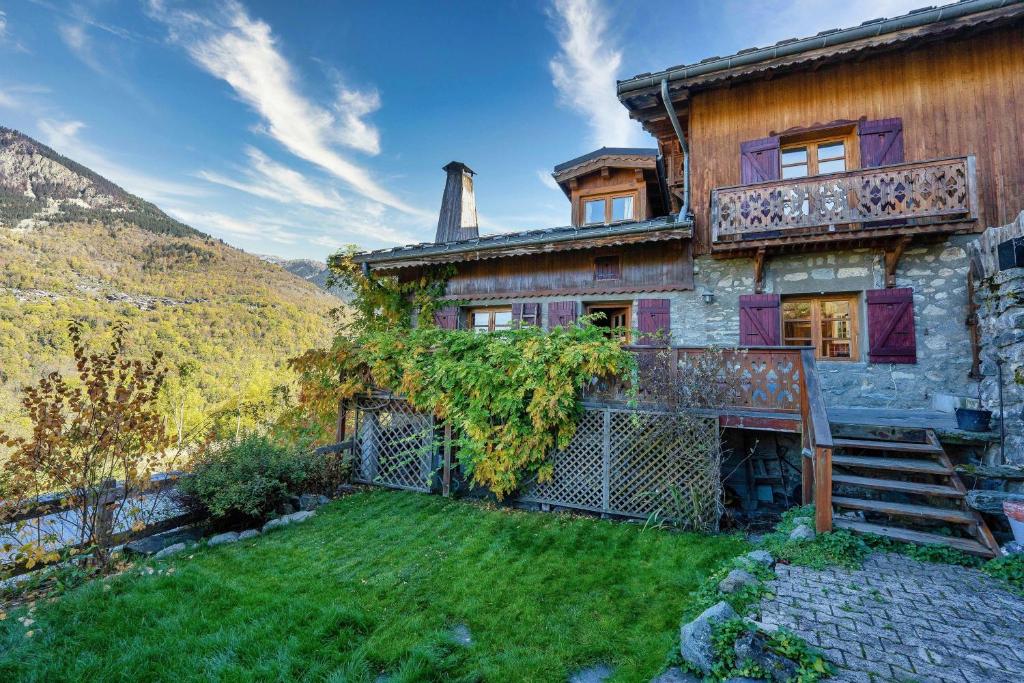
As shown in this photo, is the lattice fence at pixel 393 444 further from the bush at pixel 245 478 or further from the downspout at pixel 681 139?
the downspout at pixel 681 139

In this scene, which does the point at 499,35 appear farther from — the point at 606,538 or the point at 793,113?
the point at 606,538

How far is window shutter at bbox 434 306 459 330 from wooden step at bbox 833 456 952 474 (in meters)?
7.37

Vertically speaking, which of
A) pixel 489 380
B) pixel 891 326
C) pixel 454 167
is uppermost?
pixel 454 167

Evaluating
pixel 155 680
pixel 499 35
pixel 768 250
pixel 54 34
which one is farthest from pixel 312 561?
pixel 54 34

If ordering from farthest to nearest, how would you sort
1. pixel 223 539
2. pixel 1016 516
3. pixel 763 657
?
1. pixel 223 539
2. pixel 1016 516
3. pixel 763 657

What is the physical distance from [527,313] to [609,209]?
344 centimetres

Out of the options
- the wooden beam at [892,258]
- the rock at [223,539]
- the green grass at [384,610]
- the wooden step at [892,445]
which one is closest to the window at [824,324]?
the wooden beam at [892,258]

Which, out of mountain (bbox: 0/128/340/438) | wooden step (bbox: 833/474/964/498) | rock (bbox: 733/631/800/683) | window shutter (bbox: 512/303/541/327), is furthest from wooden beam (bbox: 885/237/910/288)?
mountain (bbox: 0/128/340/438)

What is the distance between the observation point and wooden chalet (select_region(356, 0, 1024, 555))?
17.6 feet

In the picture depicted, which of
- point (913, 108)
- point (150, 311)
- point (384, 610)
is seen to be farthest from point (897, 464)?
point (150, 311)

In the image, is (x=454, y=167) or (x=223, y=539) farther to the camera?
(x=454, y=167)

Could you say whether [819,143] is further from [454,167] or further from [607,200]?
[454,167]

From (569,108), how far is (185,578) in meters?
14.7

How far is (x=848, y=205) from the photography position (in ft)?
20.6
